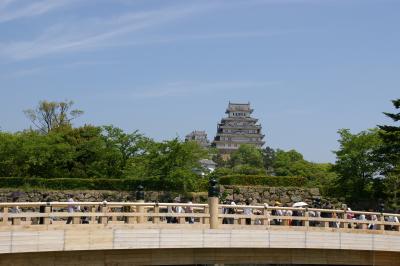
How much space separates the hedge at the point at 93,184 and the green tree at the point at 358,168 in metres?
12.7

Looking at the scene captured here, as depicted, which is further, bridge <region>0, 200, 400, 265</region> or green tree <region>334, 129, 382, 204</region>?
green tree <region>334, 129, 382, 204</region>

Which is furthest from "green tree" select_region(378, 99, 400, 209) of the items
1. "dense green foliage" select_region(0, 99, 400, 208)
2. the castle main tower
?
the castle main tower

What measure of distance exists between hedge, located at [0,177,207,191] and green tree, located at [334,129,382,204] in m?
12.7

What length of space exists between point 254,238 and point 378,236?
19.6ft

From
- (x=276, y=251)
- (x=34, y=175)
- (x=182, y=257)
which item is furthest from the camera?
(x=34, y=175)

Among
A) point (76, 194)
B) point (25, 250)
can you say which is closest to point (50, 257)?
point (25, 250)

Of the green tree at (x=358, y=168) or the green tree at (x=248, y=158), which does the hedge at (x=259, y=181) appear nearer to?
the green tree at (x=358, y=168)

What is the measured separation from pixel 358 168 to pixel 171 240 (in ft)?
110

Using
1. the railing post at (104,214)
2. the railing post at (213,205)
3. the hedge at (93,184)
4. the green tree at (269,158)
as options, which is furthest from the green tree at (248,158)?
the railing post at (104,214)

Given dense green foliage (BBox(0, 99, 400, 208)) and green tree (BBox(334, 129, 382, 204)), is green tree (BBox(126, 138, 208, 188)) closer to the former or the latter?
dense green foliage (BBox(0, 99, 400, 208))

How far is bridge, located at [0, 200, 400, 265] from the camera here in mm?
20000

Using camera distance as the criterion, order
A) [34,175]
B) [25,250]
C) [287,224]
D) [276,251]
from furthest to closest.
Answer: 1. [34,175]
2. [287,224]
3. [276,251]
4. [25,250]

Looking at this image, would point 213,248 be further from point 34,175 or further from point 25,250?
point 34,175

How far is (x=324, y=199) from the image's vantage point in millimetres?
50844
